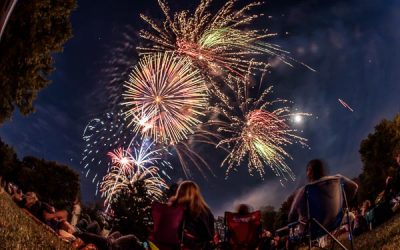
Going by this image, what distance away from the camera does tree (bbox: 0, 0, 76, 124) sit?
17094 mm

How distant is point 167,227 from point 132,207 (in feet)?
104

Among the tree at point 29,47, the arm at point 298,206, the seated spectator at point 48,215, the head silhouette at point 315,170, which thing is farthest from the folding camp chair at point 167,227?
the tree at point 29,47

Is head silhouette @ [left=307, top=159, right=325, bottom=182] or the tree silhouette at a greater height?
the tree silhouette

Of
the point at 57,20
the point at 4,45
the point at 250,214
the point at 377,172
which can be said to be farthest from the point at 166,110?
the point at 377,172

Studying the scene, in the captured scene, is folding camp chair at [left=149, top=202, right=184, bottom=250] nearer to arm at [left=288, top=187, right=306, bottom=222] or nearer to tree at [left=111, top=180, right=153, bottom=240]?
arm at [left=288, top=187, right=306, bottom=222]

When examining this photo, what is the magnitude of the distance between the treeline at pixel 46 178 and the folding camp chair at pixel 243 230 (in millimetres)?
43507

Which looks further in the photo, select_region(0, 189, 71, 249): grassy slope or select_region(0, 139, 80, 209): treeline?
select_region(0, 139, 80, 209): treeline

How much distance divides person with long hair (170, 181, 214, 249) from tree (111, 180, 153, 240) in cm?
2997

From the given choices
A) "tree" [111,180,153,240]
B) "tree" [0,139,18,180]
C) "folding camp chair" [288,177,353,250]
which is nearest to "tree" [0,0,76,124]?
"folding camp chair" [288,177,353,250]

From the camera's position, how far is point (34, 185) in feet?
167

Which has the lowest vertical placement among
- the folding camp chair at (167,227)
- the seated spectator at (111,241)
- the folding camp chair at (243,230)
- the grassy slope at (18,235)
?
the grassy slope at (18,235)

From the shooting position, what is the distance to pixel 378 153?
41125 millimetres

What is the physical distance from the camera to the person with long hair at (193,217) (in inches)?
278

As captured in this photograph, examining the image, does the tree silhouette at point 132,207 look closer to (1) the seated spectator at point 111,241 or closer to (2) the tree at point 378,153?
(2) the tree at point 378,153
